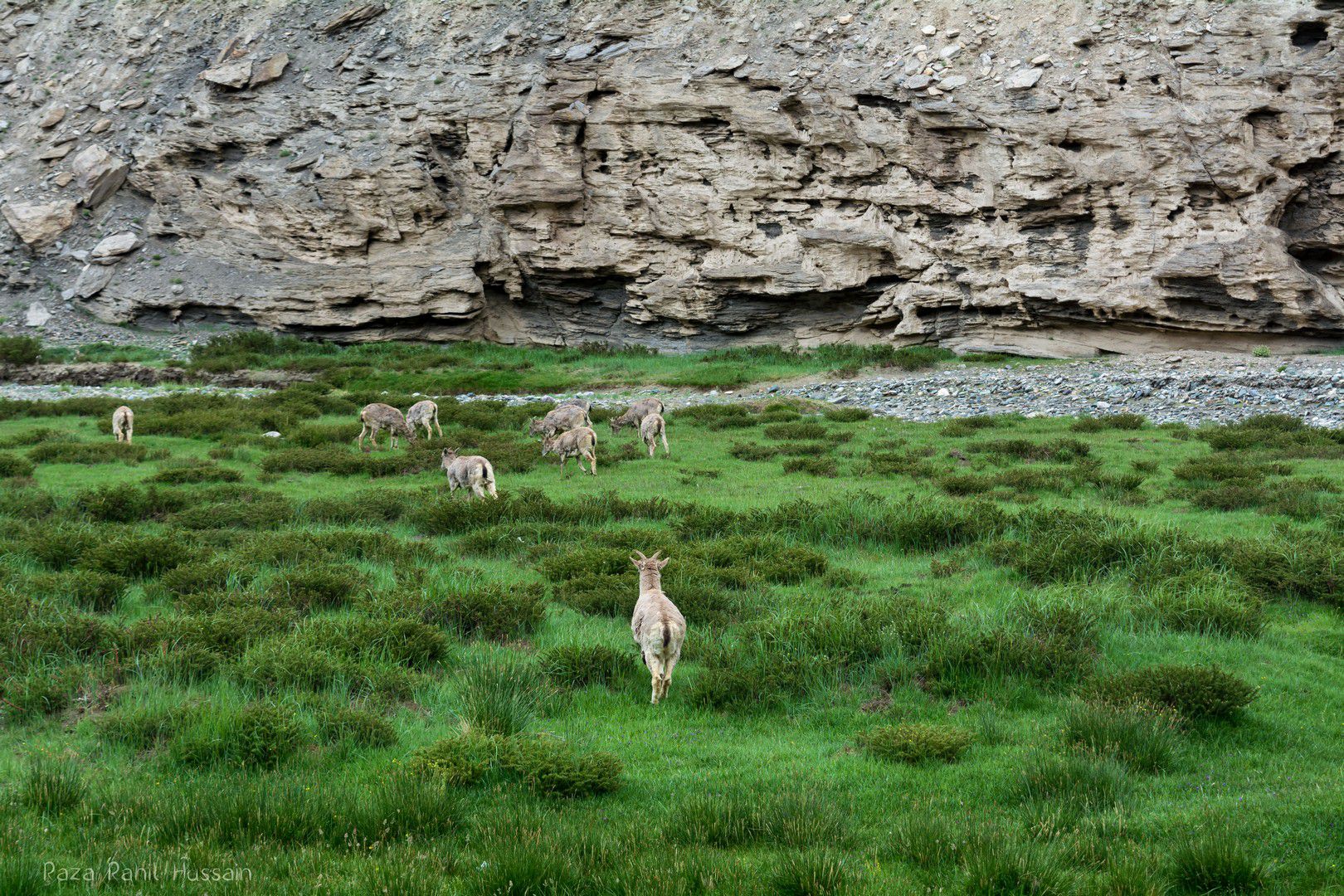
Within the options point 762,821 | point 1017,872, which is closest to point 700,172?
point 762,821

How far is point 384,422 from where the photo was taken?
2545 centimetres

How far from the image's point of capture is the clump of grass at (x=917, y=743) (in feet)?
24.9

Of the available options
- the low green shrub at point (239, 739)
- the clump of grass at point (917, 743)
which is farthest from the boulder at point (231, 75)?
the clump of grass at point (917, 743)

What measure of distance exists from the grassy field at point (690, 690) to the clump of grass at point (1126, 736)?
0.05 m

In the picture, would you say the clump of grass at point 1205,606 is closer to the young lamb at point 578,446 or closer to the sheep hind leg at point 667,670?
the sheep hind leg at point 667,670

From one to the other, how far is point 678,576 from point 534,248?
3894 centimetres

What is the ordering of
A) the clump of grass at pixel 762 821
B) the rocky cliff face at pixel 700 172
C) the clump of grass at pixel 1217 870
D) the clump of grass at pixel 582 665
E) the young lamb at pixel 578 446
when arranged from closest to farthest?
the clump of grass at pixel 1217 870
the clump of grass at pixel 762 821
the clump of grass at pixel 582 665
the young lamb at pixel 578 446
the rocky cliff face at pixel 700 172

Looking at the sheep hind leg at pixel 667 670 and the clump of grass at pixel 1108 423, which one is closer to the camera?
the sheep hind leg at pixel 667 670

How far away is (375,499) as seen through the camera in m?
17.4

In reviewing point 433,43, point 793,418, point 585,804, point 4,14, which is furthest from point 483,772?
point 4,14

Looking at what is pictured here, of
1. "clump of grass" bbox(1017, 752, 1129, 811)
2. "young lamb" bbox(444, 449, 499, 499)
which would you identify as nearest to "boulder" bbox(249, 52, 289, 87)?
"young lamb" bbox(444, 449, 499, 499)

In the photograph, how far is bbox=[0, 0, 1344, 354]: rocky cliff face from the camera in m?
38.8

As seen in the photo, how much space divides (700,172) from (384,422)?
25959 millimetres

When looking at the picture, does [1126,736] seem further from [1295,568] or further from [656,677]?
[1295,568]
